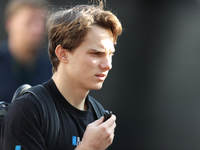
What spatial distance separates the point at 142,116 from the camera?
3.37 m

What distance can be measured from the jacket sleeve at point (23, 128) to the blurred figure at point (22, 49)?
5.11 feet

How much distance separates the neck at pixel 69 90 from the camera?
59.9 inches

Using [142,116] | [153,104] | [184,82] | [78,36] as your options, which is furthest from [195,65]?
[78,36]

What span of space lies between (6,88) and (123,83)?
1530mm

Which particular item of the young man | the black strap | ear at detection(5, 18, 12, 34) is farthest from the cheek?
ear at detection(5, 18, 12, 34)

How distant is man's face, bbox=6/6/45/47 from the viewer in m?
2.88

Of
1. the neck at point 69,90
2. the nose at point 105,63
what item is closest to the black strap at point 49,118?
the neck at point 69,90

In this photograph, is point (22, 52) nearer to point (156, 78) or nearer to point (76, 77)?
point (76, 77)

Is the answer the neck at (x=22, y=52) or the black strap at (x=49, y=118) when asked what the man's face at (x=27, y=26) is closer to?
the neck at (x=22, y=52)

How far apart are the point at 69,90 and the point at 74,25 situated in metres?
0.41

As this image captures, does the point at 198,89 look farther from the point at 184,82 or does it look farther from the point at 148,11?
the point at 148,11

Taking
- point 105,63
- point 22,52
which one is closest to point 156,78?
point 22,52

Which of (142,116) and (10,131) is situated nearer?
(10,131)

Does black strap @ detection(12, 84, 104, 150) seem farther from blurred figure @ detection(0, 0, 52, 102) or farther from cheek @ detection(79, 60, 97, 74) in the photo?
blurred figure @ detection(0, 0, 52, 102)
